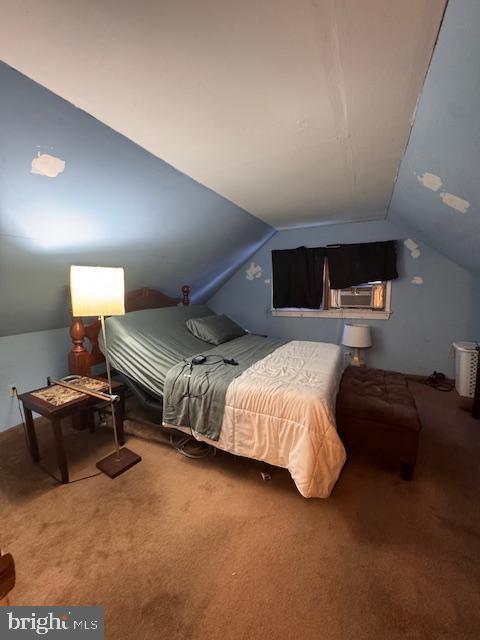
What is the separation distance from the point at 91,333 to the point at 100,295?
1067mm

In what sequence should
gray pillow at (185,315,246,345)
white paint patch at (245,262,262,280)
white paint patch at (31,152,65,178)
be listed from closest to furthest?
white paint patch at (31,152,65,178), gray pillow at (185,315,246,345), white paint patch at (245,262,262,280)

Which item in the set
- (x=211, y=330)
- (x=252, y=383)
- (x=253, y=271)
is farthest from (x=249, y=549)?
(x=253, y=271)

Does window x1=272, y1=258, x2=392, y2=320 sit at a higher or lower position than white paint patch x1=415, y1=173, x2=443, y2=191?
lower

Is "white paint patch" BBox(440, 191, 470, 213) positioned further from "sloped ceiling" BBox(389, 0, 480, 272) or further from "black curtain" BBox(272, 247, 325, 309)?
"black curtain" BBox(272, 247, 325, 309)

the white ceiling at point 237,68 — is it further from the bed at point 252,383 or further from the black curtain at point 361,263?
the black curtain at point 361,263

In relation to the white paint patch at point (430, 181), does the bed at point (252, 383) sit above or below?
below

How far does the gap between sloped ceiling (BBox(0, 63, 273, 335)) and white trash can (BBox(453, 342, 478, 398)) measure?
275 cm

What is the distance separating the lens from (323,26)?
0.93 meters

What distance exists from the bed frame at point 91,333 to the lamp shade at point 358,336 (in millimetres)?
2411

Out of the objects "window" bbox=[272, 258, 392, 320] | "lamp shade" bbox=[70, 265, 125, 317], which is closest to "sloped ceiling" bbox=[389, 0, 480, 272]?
"window" bbox=[272, 258, 392, 320]

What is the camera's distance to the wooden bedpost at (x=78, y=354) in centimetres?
240

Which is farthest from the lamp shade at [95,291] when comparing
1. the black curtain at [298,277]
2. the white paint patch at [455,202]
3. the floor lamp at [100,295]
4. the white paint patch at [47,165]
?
the black curtain at [298,277]

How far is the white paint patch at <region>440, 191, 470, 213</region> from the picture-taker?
1.74 m

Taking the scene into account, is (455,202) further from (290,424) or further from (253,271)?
(253,271)
